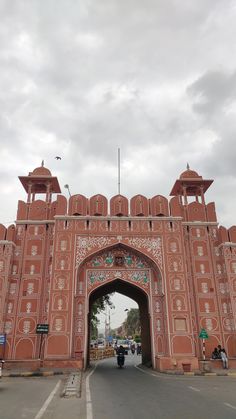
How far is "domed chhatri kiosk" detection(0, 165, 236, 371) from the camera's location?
17.0m

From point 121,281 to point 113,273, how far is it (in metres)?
0.78

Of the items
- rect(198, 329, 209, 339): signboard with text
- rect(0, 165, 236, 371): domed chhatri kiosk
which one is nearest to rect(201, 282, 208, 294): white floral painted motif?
rect(0, 165, 236, 371): domed chhatri kiosk

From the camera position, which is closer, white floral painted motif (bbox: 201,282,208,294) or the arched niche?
white floral painted motif (bbox: 201,282,208,294)

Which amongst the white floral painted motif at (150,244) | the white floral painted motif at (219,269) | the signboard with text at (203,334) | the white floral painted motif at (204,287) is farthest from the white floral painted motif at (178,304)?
the white floral painted motif at (219,269)

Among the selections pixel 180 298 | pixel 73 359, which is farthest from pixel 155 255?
pixel 73 359

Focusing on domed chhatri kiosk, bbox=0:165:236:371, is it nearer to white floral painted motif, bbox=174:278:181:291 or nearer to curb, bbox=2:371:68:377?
white floral painted motif, bbox=174:278:181:291

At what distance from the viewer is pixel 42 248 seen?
19328mm

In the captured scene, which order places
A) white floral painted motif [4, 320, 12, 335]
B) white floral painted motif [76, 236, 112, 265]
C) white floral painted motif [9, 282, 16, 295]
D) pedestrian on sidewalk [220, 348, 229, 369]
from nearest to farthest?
pedestrian on sidewalk [220, 348, 229, 369] < white floral painted motif [4, 320, 12, 335] < white floral painted motif [9, 282, 16, 295] < white floral painted motif [76, 236, 112, 265]

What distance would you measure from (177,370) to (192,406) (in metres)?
9.11

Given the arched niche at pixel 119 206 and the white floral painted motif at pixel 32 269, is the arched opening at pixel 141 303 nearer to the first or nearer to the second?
the white floral painted motif at pixel 32 269

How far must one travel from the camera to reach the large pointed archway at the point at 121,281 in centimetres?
1747

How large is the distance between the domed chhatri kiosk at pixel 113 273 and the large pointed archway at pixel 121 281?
5 cm

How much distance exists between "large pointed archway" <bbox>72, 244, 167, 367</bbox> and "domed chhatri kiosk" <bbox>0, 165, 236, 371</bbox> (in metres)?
0.05

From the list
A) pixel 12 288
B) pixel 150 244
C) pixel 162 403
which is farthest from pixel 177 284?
pixel 162 403
